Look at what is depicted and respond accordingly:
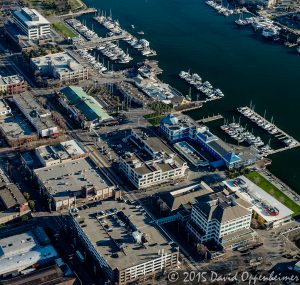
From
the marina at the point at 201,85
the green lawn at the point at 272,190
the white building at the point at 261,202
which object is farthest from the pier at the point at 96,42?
the white building at the point at 261,202

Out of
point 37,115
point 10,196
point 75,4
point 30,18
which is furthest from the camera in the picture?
point 75,4

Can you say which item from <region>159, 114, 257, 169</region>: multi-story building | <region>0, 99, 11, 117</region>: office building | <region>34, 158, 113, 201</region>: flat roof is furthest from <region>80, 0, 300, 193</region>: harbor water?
<region>0, 99, 11, 117</region>: office building

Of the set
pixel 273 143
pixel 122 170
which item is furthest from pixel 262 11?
pixel 122 170

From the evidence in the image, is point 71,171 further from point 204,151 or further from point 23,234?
point 204,151

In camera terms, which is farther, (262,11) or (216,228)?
(262,11)

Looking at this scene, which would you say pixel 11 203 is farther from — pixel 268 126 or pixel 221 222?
pixel 268 126

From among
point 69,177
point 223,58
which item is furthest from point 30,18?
point 69,177
